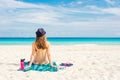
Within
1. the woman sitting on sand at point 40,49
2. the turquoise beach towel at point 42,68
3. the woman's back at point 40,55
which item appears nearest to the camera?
the woman sitting on sand at point 40,49

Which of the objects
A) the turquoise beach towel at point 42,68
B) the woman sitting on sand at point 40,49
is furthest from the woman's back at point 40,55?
the turquoise beach towel at point 42,68

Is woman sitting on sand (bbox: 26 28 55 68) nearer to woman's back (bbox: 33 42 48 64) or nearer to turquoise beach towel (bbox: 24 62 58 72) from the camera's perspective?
woman's back (bbox: 33 42 48 64)

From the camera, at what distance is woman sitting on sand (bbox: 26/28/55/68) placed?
8.71 metres

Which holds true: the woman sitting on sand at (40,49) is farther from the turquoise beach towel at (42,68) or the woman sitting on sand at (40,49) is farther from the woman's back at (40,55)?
the turquoise beach towel at (42,68)

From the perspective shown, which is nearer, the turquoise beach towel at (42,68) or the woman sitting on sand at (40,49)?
the woman sitting on sand at (40,49)

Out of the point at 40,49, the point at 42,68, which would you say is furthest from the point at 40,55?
the point at 42,68

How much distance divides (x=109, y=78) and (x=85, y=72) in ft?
3.75

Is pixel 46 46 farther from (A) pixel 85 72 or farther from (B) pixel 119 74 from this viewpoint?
(B) pixel 119 74

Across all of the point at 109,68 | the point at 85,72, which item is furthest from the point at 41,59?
the point at 109,68

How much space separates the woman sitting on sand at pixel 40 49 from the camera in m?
8.71

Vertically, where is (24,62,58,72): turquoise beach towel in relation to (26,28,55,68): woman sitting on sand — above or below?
below

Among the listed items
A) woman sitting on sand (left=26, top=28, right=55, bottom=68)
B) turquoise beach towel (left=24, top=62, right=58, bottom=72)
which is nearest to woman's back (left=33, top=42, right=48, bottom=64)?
woman sitting on sand (left=26, top=28, right=55, bottom=68)

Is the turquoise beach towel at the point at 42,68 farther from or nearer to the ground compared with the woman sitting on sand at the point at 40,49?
nearer to the ground

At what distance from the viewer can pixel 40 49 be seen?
9000 millimetres
